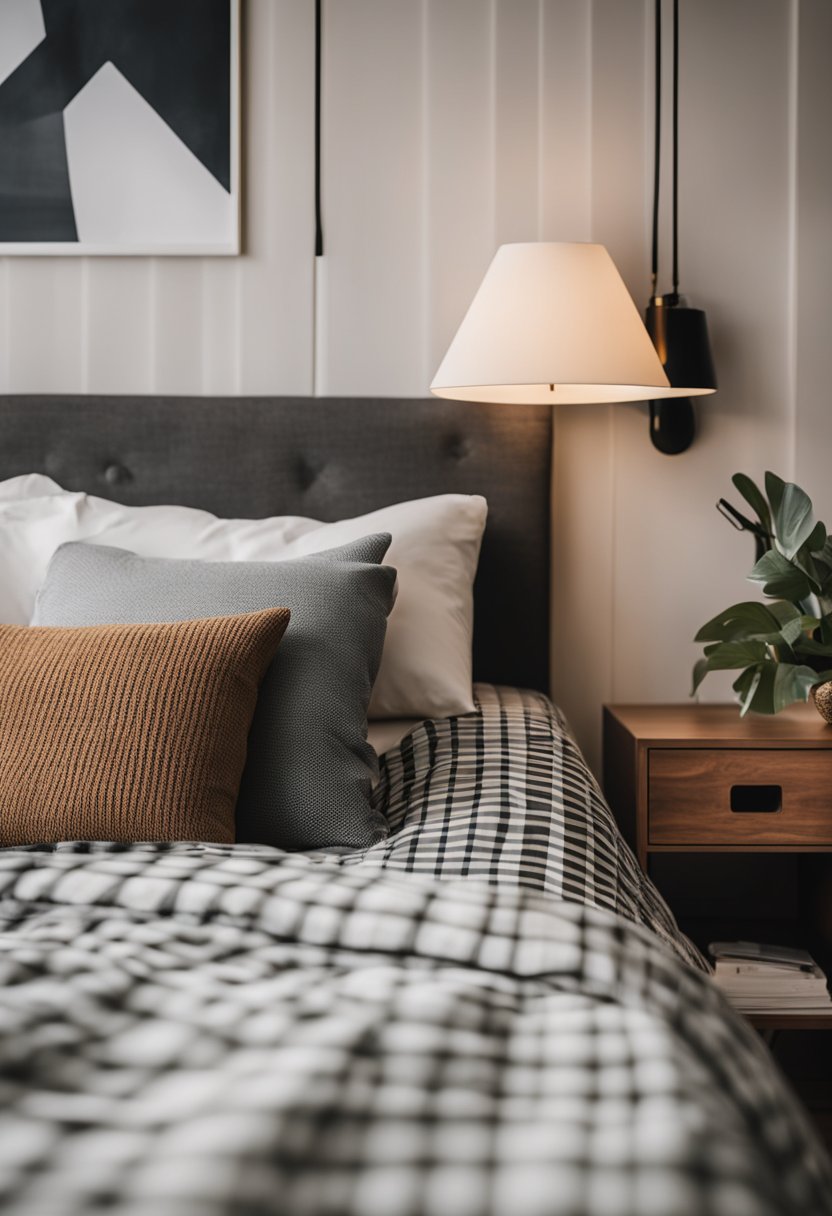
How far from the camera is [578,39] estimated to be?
215 centimetres

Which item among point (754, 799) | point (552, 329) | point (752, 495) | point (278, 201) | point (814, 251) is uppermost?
point (278, 201)

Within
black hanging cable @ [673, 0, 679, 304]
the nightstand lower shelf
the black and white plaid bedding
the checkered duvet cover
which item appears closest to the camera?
the checkered duvet cover

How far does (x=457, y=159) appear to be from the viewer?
2.16 meters

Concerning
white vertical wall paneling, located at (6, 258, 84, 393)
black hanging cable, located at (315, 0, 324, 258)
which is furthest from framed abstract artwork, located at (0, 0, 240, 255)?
black hanging cable, located at (315, 0, 324, 258)

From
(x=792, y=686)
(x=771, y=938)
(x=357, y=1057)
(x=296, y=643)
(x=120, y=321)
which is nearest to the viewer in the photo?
(x=357, y=1057)

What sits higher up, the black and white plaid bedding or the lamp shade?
the lamp shade

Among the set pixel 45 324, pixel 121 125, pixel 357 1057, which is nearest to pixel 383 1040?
pixel 357 1057

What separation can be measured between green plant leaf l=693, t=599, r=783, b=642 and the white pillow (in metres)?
0.43

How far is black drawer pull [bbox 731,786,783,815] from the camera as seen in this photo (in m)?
1.85

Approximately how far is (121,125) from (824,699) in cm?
176

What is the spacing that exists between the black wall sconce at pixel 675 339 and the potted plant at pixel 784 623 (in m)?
0.26

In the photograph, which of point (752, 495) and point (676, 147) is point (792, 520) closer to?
point (752, 495)

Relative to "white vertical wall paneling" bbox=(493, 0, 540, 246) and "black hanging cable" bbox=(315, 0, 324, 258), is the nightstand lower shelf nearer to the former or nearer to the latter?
"white vertical wall paneling" bbox=(493, 0, 540, 246)

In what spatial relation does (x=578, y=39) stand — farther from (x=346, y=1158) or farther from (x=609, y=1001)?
(x=346, y=1158)
